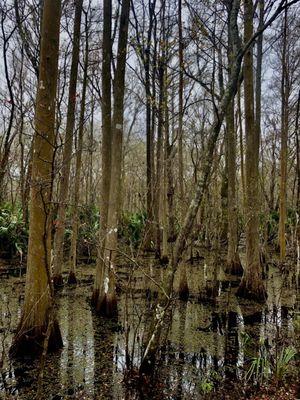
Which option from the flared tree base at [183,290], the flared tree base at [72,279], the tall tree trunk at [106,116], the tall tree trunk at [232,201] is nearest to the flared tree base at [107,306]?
the tall tree trunk at [106,116]

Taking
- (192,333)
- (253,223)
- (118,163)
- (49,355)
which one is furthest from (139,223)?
(49,355)

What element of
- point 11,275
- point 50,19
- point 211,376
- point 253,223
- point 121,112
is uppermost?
point 50,19

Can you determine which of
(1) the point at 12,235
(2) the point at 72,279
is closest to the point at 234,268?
(2) the point at 72,279

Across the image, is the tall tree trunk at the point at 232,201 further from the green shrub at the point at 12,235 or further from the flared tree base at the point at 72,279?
the green shrub at the point at 12,235

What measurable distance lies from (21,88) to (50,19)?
8.25 m

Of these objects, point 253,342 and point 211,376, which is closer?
point 211,376

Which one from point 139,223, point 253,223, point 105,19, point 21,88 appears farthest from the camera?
point 139,223

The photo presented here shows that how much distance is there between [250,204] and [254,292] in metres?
1.90

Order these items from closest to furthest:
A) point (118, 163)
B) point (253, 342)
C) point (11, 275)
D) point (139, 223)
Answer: point (253, 342) → point (118, 163) → point (11, 275) → point (139, 223)

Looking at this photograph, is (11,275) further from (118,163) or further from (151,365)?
(151,365)

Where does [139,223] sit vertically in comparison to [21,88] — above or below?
below

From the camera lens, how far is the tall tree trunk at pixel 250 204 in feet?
25.7

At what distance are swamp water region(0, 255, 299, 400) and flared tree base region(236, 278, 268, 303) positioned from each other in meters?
0.18

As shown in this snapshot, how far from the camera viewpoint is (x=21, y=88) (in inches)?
484
